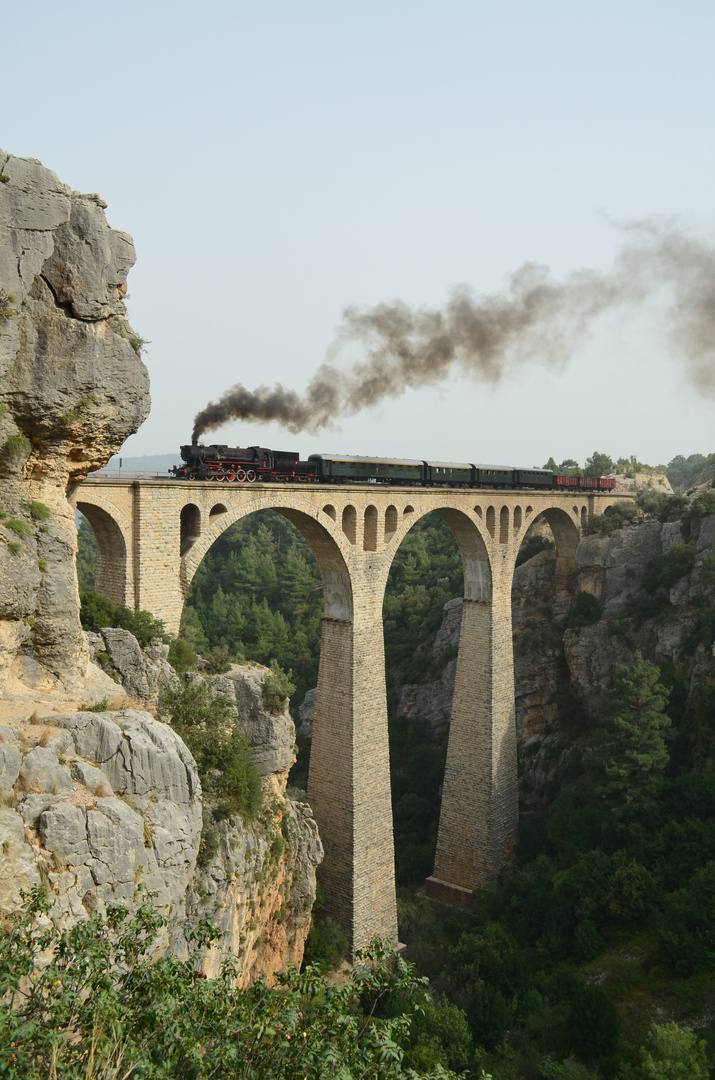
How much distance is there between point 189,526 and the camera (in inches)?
749

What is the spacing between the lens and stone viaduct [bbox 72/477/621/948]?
1750 cm

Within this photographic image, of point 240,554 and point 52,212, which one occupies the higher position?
point 52,212

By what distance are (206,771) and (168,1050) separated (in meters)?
8.82

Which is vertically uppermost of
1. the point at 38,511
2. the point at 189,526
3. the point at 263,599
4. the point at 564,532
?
the point at 38,511

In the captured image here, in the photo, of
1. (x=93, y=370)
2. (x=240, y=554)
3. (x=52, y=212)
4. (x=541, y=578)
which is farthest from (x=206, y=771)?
(x=240, y=554)

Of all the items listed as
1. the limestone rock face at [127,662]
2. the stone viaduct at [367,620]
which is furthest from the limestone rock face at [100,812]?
the stone viaduct at [367,620]

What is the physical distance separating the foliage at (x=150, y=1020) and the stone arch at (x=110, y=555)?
380 inches

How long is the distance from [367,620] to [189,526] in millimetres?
7023

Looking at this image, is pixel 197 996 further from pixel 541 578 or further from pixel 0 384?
pixel 541 578

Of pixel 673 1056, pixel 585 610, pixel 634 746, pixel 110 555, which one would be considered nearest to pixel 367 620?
pixel 110 555

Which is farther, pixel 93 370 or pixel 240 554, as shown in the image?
pixel 240 554

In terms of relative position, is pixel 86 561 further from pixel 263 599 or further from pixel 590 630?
pixel 590 630

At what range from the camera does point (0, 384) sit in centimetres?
1008

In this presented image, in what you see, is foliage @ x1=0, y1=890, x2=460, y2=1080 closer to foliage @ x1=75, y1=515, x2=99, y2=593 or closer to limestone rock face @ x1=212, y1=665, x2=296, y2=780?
limestone rock face @ x1=212, y1=665, x2=296, y2=780
